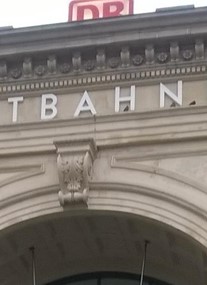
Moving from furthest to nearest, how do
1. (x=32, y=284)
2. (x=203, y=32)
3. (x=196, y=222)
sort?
(x=32, y=284)
(x=203, y=32)
(x=196, y=222)

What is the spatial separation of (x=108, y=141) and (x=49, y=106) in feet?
4.47

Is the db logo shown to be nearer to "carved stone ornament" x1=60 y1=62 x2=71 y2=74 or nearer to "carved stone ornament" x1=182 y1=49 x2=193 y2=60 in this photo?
"carved stone ornament" x1=60 y1=62 x2=71 y2=74

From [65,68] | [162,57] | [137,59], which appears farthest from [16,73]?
[162,57]

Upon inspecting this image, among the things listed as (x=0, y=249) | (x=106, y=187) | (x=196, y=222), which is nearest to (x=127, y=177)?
(x=106, y=187)

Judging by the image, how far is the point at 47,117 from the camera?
17391mm

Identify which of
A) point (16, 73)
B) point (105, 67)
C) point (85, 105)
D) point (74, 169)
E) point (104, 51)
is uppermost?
point (104, 51)

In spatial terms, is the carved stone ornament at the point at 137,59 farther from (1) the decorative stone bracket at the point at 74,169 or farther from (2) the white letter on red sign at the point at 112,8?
(2) the white letter on red sign at the point at 112,8

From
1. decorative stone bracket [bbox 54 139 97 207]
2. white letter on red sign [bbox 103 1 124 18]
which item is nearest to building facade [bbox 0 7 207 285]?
decorative stone bracket [bbox 54 139 97 207]

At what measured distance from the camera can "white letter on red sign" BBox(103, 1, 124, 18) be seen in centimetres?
1941

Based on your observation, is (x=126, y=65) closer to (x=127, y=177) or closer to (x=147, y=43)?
(x=147, y=43)

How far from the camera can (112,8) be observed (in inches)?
767

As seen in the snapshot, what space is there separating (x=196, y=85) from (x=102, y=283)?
4.46 metres

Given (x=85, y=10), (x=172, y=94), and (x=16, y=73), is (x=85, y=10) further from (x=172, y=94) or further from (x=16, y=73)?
(x=172, y=94)

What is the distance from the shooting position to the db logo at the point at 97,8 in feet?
63.8
